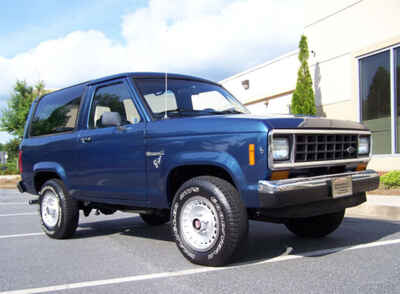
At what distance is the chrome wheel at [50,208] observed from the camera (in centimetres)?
616

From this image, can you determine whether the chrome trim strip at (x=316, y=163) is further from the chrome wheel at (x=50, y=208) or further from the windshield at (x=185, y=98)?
the chrome wheel at (x=50, y=208)

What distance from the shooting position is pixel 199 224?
14.0 ft

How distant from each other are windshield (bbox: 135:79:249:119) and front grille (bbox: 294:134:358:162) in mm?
1391

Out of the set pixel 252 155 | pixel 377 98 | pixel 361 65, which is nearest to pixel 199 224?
pixel 252 155

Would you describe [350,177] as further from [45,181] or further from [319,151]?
[45,181]

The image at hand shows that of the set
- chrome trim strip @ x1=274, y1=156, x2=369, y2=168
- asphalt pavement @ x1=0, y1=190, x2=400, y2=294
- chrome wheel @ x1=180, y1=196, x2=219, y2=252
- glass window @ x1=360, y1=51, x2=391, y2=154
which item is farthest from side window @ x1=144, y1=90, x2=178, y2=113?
glass window @ x1=360, y1=51, x2=391, y2=154

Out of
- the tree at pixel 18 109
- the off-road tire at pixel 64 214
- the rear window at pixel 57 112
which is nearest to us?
the off-road tire at pixel 64 214

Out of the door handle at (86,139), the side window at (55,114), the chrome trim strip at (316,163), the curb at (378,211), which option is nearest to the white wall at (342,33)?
the curb at (378,211)

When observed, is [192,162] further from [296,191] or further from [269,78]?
[269,78]

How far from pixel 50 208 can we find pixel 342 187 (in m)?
4.20

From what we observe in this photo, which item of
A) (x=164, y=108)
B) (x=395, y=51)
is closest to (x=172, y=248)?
(x=164, y=108)

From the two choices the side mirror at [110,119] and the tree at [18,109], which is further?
the tree at [18,109]

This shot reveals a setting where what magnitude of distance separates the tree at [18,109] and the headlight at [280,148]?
34.4 m

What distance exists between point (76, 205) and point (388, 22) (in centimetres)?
1098
